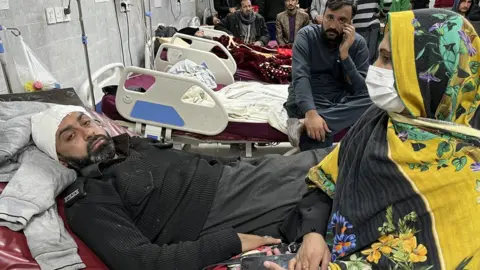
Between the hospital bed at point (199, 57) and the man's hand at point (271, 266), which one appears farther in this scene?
the hospital bed at point (199, 57)

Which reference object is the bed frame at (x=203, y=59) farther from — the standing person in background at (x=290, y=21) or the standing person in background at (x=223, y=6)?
the standing person in background at (x=223, y=6)

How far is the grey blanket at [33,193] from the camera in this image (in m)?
1.47

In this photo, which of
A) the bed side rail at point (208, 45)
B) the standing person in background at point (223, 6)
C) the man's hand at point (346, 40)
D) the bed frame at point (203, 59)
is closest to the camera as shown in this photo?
the man's hand at point (346, 40)

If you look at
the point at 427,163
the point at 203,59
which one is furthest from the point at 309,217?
the point at 203,59

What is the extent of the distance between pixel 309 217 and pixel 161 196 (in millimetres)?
624

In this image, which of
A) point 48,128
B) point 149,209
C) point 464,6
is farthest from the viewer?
point 464,6

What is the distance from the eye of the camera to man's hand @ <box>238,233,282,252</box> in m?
1.52

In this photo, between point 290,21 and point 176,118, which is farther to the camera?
point 290,21

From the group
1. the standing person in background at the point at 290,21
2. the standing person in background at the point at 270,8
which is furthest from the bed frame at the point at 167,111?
the standing person in background at the point at 270,8

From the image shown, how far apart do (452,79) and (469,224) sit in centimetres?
37

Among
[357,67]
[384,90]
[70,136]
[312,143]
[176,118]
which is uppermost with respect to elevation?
[384,90]

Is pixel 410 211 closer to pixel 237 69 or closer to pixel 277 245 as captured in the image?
pixel 277 245

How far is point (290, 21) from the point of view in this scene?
5.98 m

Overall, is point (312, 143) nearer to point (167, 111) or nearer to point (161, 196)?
point (167, 111)
